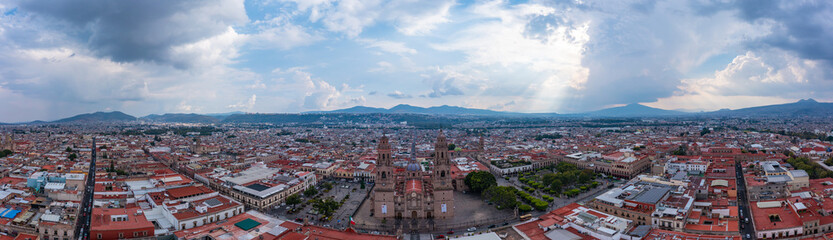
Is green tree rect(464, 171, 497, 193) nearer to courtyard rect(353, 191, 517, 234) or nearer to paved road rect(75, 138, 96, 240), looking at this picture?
courtyard rect(353, 191, 517, 234)

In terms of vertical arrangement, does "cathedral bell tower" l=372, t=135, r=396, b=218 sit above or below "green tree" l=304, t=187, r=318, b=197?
above

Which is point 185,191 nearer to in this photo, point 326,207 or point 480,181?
point 326,207

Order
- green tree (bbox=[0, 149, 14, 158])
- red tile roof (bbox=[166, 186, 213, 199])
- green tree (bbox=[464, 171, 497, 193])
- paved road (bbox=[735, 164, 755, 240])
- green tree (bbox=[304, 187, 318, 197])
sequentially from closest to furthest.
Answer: paved road (bbox=[735, 164, 755, 240])
red tile roof (bbox=[166, 186, 213, 199])
green tree (bbox=[304, 187, 318, 197])
green tree (bbox=[464, 171, 497, 193])
green tree (bbox=[0, 149, 14, 158])

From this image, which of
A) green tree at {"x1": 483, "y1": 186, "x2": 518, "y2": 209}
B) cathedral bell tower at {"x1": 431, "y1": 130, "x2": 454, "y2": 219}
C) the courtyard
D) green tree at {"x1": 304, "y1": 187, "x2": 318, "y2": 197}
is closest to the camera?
the courtyard

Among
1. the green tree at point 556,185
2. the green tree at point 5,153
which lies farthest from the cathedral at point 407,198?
the green tree at point 5,153

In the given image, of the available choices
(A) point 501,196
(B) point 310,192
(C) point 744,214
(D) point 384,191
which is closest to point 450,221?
(D) point 384,191

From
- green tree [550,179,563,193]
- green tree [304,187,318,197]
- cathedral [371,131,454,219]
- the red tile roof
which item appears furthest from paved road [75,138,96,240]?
green tree [550,179,563,193]

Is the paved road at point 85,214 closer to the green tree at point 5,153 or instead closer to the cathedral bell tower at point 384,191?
the cathedral bell tower at point 384,191
